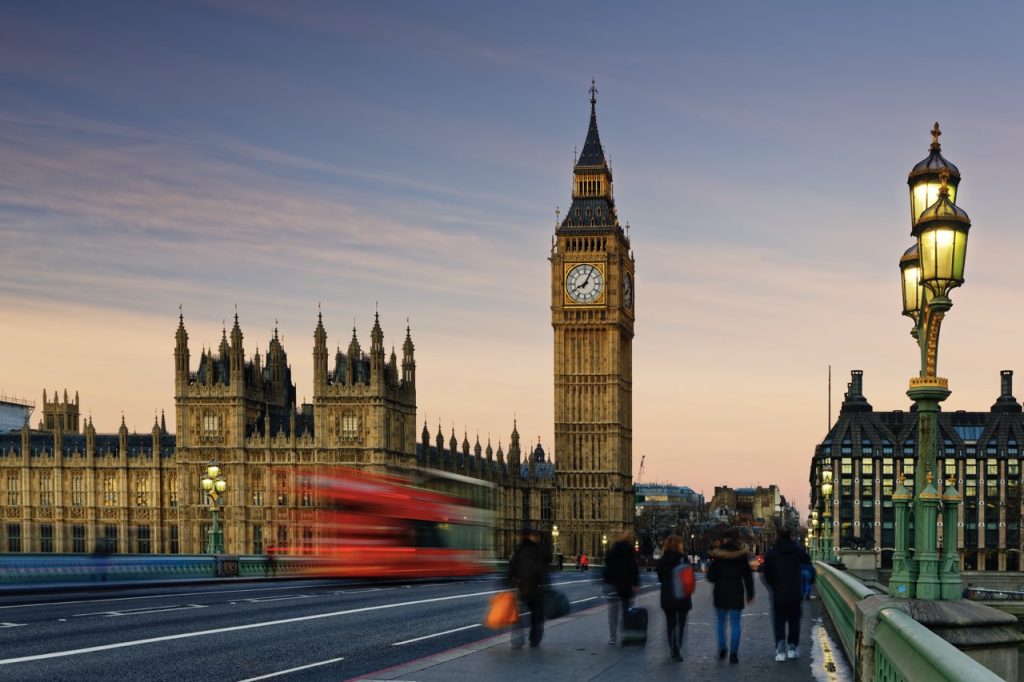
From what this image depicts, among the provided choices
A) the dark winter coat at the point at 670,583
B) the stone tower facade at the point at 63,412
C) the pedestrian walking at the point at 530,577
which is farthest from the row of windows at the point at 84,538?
the dark winter coat at the point at 670,583

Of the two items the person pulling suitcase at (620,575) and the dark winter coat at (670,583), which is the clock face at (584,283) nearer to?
the person pulling suitcase at (620,575)

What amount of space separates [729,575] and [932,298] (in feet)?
17.7

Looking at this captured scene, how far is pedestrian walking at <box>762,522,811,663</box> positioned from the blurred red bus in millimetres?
20881

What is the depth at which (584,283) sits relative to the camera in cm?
11800

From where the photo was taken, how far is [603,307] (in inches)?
4624

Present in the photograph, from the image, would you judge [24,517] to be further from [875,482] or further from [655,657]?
[875,482]

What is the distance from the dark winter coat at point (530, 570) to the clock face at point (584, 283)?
99695 mm

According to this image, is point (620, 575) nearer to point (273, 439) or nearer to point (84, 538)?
point (273, 439)

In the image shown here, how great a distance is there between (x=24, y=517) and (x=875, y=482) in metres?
102

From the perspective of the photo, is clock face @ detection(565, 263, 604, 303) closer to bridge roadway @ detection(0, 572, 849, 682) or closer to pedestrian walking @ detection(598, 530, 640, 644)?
bridge roadway @ detection(0, 572, 849, 682)

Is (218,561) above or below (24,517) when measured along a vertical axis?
above

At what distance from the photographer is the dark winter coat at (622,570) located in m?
18.8

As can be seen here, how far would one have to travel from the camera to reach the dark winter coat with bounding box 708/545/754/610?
17141 mm

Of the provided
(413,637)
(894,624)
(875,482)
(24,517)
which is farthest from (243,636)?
(875,482)
